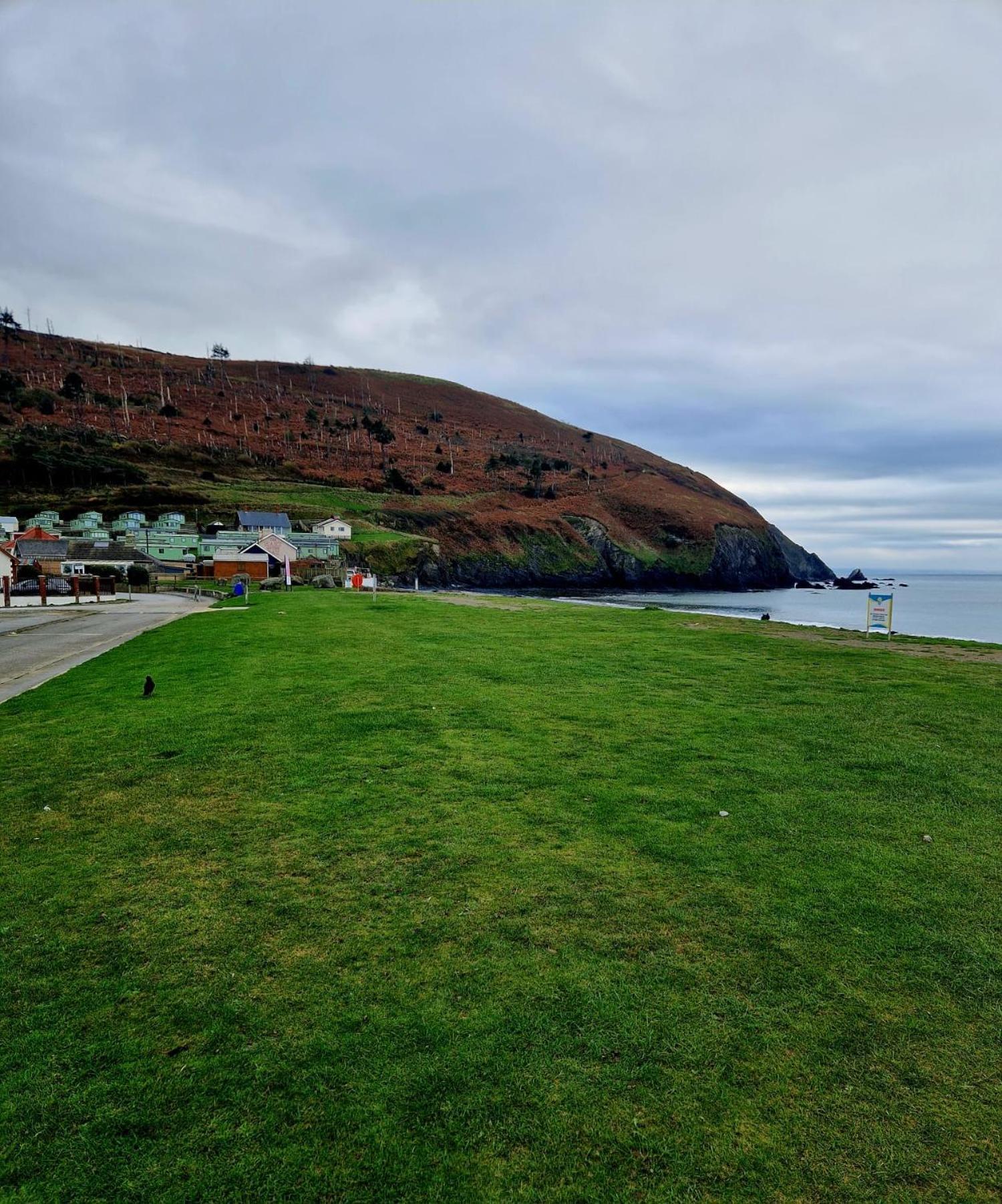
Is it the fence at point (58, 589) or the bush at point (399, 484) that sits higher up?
the bush at point (399, 484)

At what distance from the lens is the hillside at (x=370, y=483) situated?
11388 centimetres

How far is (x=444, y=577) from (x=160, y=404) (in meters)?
116

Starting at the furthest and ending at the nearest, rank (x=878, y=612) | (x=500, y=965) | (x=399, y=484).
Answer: (x=399, y=484) < (x=878, y=612) < (x=500, y=965)

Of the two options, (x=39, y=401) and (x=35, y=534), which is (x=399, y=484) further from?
(x=39, y=401)

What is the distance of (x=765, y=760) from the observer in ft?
24.4

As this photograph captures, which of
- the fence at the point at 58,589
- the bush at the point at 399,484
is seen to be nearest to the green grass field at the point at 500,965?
the fence at the point at 58,589

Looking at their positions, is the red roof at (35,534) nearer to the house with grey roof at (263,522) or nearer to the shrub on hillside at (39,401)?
the house with grey roof at (263,522)

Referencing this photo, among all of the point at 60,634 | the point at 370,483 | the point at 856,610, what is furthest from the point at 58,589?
the point at 370,483

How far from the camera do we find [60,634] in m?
22.4

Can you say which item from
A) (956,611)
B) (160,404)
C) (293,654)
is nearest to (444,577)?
(956,611)

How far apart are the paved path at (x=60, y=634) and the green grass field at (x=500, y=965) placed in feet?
24.6

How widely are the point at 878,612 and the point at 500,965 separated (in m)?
22.2

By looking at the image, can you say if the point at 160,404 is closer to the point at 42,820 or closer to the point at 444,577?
the point at 444,577

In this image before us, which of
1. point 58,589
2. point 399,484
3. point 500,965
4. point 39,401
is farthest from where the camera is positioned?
point 39,401
